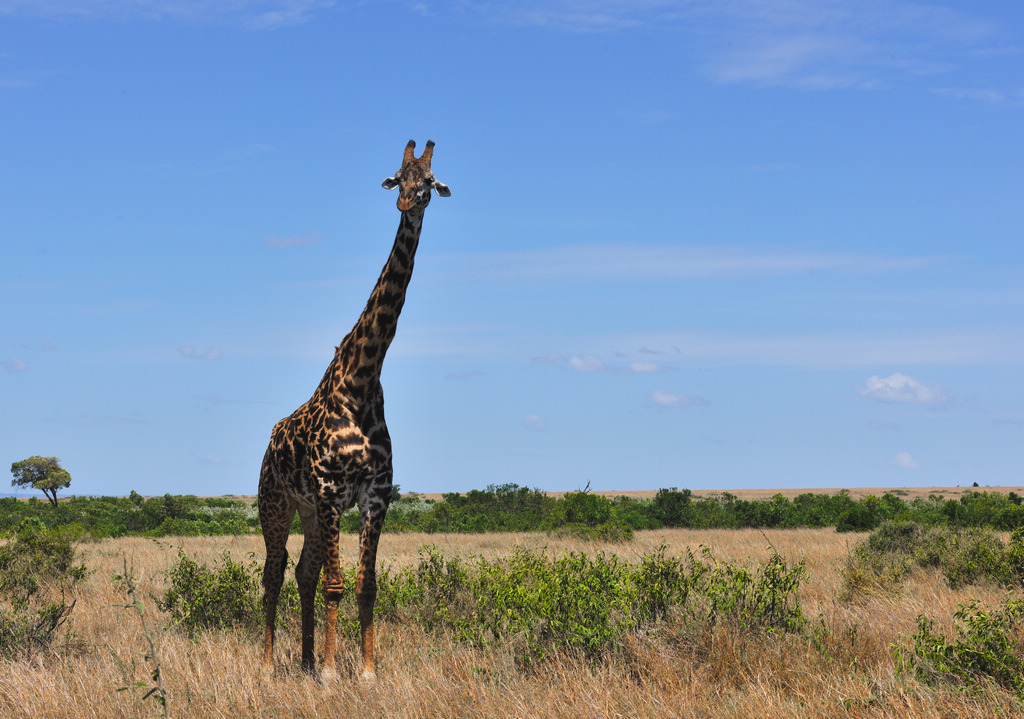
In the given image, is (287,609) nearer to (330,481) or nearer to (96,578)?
(330,481)

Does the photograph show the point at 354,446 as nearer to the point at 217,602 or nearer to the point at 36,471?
the point at 217,602

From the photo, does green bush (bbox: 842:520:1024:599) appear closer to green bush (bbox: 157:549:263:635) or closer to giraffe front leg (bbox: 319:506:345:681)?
giraffe front leg (bbox: 319:506:345:681)

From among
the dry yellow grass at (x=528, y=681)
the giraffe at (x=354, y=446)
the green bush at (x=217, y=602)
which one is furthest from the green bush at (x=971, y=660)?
the green bush at (x=217, y=602)

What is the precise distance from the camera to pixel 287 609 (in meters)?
11.1

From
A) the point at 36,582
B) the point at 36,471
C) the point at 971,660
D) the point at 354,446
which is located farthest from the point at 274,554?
the point at 36,471

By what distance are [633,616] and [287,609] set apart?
4.53 metres

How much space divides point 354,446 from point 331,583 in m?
1.17

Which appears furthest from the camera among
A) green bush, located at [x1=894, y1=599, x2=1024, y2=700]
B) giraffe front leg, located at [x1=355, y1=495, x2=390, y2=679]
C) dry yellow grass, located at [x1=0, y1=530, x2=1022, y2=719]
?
giraffe front leg, located at [x1=355, y1=495, x2=390, y2=679]

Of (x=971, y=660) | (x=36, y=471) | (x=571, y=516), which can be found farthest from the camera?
(x=36, y=471)

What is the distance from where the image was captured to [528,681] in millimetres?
7656

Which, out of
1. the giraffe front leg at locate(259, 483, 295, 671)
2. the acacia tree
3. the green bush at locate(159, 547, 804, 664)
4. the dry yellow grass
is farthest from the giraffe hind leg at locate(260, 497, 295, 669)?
the acacia tree

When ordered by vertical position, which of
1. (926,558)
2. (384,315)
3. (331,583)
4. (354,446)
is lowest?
(926,558)

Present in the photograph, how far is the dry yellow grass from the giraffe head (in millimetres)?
3977

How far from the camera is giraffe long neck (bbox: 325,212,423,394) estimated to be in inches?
325
